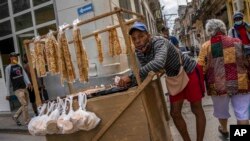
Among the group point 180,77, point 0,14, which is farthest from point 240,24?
point 0,14

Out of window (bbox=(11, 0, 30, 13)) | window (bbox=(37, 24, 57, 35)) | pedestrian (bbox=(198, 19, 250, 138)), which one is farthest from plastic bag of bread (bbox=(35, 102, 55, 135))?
window (bbox=(11, 0, 30, 13))

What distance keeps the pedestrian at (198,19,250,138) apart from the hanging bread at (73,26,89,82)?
5.49 feet

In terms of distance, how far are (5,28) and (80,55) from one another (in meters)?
8.90

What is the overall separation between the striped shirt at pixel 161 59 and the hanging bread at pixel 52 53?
3.11ft

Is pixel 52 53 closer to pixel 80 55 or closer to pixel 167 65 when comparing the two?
pixel 80 55

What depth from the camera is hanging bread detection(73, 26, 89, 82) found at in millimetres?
4539

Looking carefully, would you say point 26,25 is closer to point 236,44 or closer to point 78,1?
point 78,1

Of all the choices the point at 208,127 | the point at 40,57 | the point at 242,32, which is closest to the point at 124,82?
the point at 40,57

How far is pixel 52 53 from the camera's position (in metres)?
4.62

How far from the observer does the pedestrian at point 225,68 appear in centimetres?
525

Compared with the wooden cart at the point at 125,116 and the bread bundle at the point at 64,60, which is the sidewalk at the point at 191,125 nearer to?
the wooden cart at the point at 125,116

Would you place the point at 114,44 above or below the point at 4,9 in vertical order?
below

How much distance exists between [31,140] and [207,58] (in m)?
4.25

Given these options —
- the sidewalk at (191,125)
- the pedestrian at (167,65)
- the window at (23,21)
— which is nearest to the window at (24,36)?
the window at (23,21)
